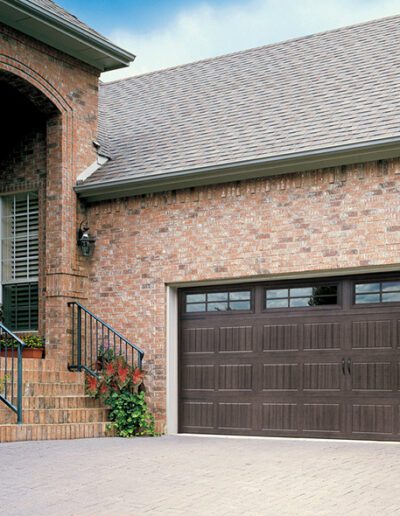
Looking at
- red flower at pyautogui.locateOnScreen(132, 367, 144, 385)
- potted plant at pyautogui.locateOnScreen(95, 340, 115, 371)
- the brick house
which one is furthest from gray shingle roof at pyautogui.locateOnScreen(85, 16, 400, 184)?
red flower at pyautogui.locateOnScreen(132, 367, 144, 385)

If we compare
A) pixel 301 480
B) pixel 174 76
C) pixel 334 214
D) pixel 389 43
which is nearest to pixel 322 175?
pixel 334 214

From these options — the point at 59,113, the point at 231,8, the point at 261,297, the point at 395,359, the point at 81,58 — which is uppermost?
the point at 231,8

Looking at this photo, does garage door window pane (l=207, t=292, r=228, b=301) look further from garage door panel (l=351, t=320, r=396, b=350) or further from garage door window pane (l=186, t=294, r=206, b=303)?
garage door panel (l=351, t=320, r=396, b=350)

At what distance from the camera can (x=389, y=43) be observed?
14945mm

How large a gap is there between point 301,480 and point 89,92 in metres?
8.84

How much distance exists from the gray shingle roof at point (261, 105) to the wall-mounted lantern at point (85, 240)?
813 mm

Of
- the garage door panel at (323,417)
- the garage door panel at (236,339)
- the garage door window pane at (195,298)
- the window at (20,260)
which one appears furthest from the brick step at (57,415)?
the garage door panel at (323,417)

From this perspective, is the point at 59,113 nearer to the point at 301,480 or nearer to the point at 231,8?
the point at 301,480

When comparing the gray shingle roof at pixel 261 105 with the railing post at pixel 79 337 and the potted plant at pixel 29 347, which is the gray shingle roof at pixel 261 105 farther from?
the potted plant at pixel 29 347

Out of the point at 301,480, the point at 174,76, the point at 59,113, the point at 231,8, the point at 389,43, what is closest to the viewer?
the point at 301,480

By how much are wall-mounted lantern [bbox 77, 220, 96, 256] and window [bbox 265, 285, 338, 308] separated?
3264 millimetres

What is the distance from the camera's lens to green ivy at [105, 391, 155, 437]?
12414 mm

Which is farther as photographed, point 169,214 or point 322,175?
point 169,214

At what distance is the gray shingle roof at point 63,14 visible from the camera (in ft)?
42.9
